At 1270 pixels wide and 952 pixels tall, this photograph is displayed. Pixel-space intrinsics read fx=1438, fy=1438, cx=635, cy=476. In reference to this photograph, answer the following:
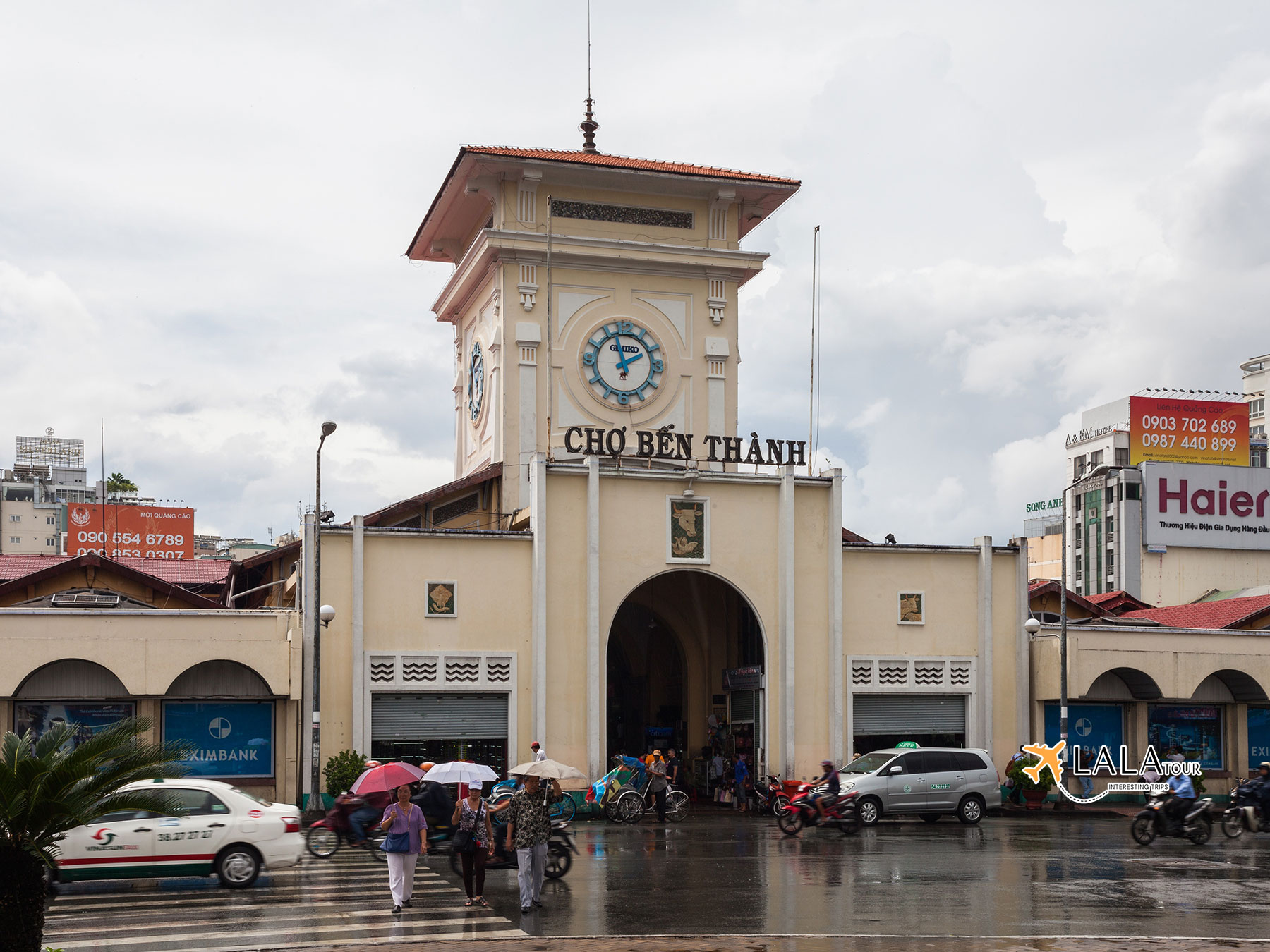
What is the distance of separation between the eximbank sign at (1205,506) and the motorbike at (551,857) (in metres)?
83.2

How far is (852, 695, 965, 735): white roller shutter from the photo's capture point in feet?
120

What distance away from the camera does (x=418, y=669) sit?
33.6 metres

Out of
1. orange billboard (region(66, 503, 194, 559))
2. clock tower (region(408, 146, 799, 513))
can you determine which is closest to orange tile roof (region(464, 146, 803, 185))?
clock tower (region(408, 146, 799, 513))

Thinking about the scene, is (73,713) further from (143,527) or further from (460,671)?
(143,527)

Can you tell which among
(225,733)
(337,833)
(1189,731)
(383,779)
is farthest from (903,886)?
(1189,731)

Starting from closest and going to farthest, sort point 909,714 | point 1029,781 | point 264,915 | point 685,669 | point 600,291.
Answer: point 264,915
point 1029,781
point 909,714
point 685,669
point 600,291

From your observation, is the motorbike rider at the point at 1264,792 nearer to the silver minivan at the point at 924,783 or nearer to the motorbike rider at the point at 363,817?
the silver minivan at the point at 924,783

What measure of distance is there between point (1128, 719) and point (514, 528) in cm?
1749

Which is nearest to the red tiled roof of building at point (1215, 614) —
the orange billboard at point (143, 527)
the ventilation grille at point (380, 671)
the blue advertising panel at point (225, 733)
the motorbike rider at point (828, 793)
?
the motorbike rider at point (828, 793)

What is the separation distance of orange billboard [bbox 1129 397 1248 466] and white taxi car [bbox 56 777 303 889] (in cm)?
8041

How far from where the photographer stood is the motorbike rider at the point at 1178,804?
2620 cm

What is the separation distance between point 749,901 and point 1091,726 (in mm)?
23107

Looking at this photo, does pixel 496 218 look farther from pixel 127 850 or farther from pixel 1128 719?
pixel 127 850

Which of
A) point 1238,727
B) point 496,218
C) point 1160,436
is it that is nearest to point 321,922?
point 496,218
